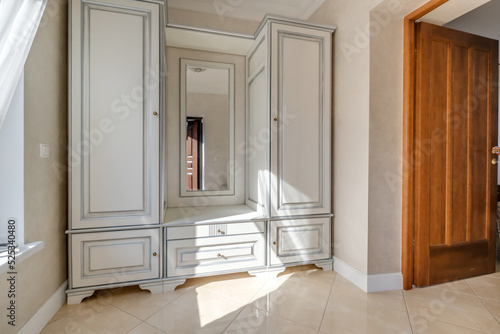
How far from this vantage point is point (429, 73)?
206 centimetres

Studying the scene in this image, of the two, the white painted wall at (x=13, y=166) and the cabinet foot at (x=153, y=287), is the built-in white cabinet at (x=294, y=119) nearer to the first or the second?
the cabinet foot at (x=153, y=287)

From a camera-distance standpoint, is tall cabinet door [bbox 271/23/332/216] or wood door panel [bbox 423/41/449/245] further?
tall cabinet door [bbox 271/23/332/216]

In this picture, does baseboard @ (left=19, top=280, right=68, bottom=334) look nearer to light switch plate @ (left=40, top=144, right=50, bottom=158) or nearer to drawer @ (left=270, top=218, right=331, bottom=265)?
light switch plate @ (left=40, top=144, right=50, bottom=158)

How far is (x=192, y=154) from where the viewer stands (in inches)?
107

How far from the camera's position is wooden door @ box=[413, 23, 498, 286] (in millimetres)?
2070

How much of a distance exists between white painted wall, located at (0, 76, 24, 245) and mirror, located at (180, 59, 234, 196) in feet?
4.53

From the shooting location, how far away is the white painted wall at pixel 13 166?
1.39 m

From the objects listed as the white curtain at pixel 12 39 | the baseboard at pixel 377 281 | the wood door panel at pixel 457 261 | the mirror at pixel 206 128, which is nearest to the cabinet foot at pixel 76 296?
the mirror at pixel 206 128

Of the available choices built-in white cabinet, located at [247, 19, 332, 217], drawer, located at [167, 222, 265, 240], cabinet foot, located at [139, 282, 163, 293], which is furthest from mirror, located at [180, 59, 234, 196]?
cabinet foot, located at [139, 282, 163, 293]

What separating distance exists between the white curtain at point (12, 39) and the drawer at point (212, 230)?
129 centimetres

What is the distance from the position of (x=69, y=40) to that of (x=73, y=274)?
1.60 metres

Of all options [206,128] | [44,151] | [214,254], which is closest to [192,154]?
[206,128]

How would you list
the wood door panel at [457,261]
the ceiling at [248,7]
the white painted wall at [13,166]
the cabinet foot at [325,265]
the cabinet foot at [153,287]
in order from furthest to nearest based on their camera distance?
the ceiling at [248,7]
the cabinet foot at [325,265]
the wood door panel at [457,261]
the cabinet foot at [153,287]
the white painted wall at [13,166]

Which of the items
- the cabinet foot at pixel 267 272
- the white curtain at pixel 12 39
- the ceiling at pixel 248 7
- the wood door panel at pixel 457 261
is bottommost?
the cabinet foot at pixel 267 272
